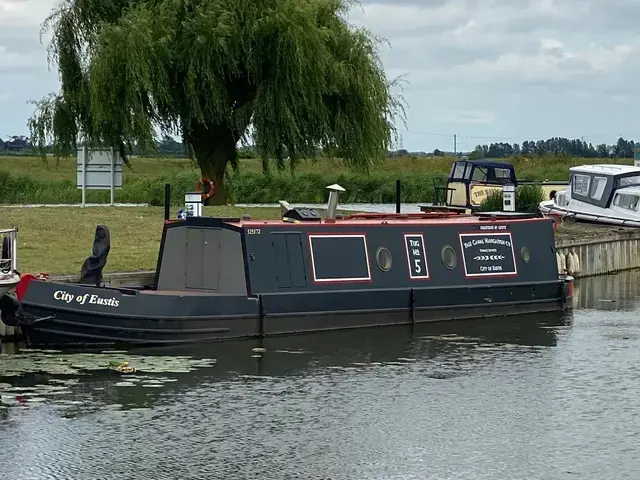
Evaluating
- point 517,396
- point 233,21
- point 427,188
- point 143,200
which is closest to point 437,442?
point 517,396

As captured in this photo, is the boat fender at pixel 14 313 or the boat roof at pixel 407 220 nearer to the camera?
the boat fender at pixel 14 313

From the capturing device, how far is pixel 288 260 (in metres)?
21.5

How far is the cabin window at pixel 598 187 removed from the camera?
1624 inches

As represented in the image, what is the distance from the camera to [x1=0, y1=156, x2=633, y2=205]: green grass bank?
4750cm

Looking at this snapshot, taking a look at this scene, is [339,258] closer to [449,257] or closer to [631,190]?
[449,257]

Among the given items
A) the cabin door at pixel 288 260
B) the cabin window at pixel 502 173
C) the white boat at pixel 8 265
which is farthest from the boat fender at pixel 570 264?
the white boat at pixel 8 265

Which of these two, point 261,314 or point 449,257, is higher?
point 449,257

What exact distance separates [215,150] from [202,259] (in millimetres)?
16029

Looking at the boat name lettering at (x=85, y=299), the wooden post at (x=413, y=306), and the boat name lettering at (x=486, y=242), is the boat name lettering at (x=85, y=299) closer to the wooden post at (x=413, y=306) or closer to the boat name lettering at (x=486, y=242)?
the wooden post at (x=413, y=306)

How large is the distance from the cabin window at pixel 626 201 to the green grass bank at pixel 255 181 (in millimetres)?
7977

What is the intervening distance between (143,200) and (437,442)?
34114 mm

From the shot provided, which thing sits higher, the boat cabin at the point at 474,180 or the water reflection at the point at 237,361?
the boat cabin at the point at 474,180

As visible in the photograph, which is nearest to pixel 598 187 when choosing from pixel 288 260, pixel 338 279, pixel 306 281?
pixel 338 279

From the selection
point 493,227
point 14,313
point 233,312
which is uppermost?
point 493,227
